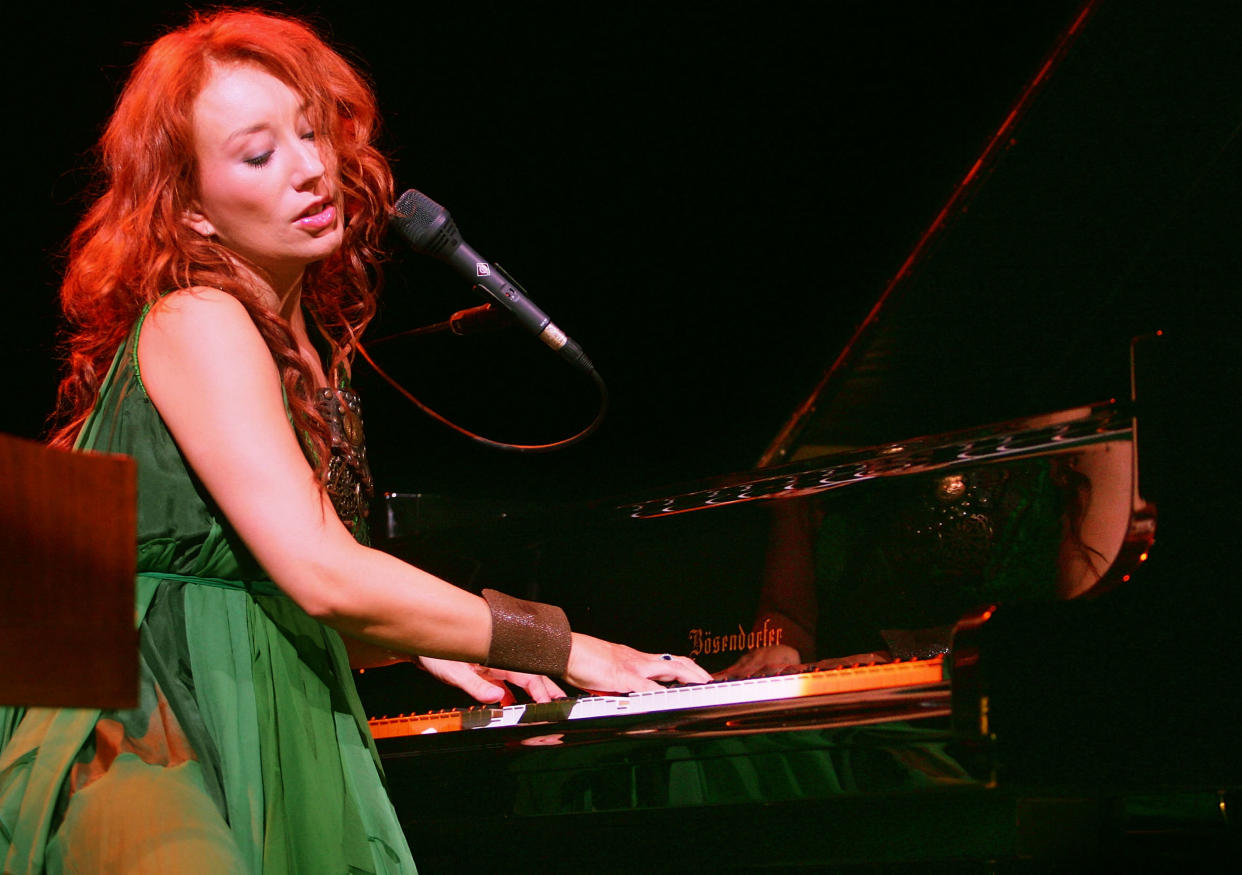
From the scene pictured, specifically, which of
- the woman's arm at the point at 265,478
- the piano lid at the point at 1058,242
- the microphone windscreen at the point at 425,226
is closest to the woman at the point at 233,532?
the woman's arm at the point at 265,478

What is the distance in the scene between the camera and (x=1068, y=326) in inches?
101

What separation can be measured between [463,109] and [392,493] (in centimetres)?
146

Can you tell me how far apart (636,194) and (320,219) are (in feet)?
6.88

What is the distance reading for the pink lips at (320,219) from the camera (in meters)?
1.74

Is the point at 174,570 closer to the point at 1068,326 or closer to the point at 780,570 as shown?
the point at 780,570

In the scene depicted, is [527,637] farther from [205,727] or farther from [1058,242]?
[1058,242]

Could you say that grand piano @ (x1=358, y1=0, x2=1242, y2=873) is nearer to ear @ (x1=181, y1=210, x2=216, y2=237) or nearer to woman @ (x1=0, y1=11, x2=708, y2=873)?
woman @ (x1=0, y1=11, x2=708, y2=873)

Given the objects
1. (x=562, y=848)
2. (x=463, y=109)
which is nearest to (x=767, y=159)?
(x=463, y=109)

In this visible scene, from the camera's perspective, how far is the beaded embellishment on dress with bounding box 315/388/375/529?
1737 mm

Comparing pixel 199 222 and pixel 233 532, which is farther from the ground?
pixel 199 222

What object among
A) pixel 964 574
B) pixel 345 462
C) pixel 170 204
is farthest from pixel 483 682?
pixel 170 204

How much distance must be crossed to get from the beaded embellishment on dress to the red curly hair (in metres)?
0.06

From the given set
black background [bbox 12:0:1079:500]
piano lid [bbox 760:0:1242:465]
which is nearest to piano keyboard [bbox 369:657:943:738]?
piano lid [bbox 760:0:1242:465]

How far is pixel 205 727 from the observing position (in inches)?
57.7
